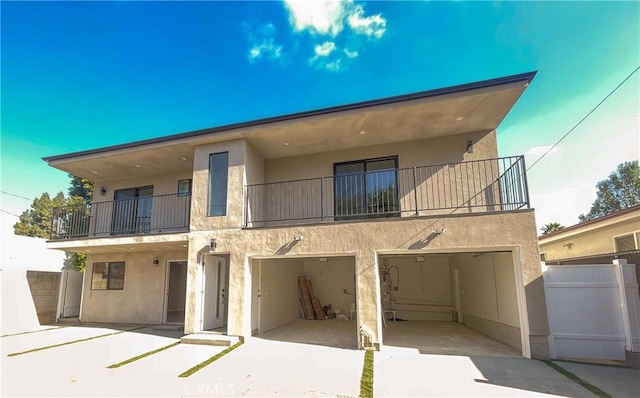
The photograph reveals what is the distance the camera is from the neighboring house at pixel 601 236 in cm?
956

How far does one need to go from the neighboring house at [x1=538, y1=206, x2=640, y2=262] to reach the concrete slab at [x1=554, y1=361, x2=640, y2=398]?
4.02 m

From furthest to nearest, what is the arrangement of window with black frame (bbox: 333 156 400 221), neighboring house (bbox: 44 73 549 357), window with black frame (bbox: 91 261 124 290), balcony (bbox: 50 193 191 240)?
window with black frame (bbox: 91 261 124 290) → balcony (bbox: 50 193 191 240) → window with black frame (bbox: 333 156 400 221) → neighboring house (bbox: 44 73 549 357)

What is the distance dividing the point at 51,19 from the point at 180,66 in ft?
11.9

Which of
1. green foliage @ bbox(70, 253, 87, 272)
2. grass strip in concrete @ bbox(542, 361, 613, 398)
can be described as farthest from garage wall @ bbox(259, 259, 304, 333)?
green foliage @ bbox(70, 253, 87, 272)

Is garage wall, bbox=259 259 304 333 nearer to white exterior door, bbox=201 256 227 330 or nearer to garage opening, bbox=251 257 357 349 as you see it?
garage opening, bbox=251 257 357 349

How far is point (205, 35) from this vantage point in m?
10.9

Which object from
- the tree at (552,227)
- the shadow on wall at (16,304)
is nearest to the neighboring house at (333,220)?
the shadow on wall at (16,304)

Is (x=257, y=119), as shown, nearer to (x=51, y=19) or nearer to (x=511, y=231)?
(x=511, y=231)

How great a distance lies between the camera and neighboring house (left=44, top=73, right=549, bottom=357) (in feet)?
23.3

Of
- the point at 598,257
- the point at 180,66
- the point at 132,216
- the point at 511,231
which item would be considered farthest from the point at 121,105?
the point at 598,257

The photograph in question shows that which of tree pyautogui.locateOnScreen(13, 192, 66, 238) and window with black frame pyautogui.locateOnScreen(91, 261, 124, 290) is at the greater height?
tree pyautogui.locateOnScreen(13, 192, 66, 238)

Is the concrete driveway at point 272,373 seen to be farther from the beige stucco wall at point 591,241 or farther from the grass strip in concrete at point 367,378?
the beige stucco wall at point 591,241

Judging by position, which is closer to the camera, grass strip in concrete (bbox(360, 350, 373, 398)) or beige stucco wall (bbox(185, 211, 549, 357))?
grass strip in concrete (bbox(360, 350, 373, 398))

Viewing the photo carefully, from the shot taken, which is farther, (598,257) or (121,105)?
(121,105)
